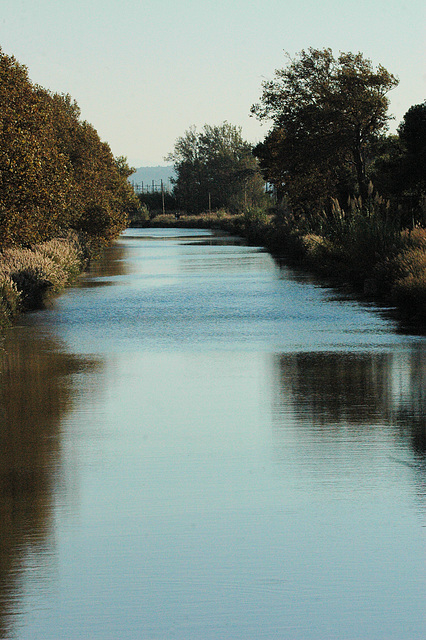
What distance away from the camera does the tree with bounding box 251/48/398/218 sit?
44.7m

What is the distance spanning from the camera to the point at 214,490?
7.31 m

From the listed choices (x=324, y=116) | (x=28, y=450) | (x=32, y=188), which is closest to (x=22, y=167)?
(x=32, y=188)

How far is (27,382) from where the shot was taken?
1284 cm

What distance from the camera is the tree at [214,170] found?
148 m

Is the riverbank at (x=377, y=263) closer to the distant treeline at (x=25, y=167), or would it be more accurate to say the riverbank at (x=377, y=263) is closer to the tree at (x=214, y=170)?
the distant treeline at (x=25, y=167)

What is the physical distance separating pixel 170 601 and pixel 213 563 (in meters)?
0.59

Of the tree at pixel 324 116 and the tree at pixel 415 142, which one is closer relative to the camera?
the tree at pixel 415 142

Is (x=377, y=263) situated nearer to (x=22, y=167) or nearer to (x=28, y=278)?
(x=28, y=278)

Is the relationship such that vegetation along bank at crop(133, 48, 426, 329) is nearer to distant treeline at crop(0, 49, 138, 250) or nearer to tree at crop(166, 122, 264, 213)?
distant treeline at crop(0, 49, 138, 250)

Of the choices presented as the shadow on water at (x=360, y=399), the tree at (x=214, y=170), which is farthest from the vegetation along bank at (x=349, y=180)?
the tree at (x=214, y=170)

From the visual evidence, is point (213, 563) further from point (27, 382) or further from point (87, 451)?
point (27, 382)

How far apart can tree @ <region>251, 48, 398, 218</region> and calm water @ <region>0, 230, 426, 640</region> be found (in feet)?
96.6

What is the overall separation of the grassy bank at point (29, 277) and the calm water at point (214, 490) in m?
4.82

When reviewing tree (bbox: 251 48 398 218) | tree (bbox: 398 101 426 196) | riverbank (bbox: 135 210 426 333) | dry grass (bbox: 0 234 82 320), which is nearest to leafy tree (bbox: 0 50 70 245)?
dry grass (bbox: 0 234 82 320)
